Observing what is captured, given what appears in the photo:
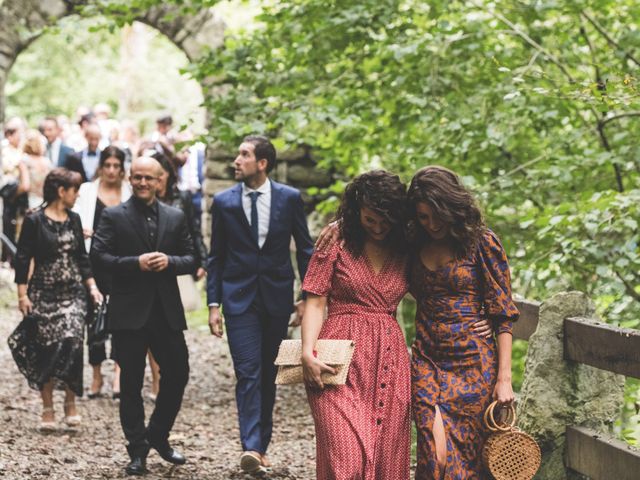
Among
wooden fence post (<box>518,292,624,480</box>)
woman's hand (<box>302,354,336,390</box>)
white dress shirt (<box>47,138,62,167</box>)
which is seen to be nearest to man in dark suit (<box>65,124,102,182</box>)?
white dress shirt (<box>47,138,62,167</box>)

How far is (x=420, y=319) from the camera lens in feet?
14.9

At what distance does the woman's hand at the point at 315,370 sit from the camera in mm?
4340

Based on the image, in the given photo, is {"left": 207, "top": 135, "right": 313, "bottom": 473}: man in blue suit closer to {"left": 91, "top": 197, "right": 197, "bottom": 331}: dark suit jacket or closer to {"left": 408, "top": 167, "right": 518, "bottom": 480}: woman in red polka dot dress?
{"left": 91, "top": 197, "right": 197, "bottom": 331}: dark suit jacket

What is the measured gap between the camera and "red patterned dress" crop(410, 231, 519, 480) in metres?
4.33

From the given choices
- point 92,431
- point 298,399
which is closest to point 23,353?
point 92,431

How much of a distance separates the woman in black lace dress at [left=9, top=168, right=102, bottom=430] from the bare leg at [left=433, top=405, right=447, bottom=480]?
410 cm

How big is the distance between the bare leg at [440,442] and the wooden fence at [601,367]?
90 cm

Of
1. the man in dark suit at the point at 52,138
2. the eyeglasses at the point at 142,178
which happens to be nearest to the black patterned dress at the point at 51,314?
the eyeglasses at the point at 142,178

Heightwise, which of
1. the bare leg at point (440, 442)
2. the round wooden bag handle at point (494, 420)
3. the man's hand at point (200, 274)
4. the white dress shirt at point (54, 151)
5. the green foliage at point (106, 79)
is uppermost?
the green foliage at point (106, 79)

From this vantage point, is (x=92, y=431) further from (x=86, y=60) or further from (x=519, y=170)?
(x=86, y=60)

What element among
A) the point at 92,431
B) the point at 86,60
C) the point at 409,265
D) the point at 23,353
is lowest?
the point at 92,431

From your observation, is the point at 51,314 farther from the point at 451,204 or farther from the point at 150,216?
the point at 451,204

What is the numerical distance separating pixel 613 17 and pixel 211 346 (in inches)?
246

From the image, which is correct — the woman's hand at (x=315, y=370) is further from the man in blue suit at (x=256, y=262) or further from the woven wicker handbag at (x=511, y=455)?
the man in blue suit at (x=256, y=262)
